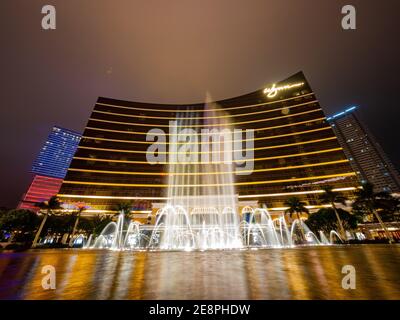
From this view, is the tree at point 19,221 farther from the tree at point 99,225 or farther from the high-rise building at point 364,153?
the high-rise building at point 364,153

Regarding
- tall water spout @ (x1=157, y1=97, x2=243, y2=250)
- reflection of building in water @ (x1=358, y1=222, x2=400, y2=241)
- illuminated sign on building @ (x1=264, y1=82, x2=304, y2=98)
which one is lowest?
reflection of building in water @ (x1=358, y1=222, x2=400, y2=241)

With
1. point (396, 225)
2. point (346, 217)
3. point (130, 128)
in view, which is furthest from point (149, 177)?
point (396, 225)

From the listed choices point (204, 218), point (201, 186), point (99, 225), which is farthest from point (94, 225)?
point (201, 186)

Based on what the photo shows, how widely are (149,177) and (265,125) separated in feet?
163

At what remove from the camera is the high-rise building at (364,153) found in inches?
5655

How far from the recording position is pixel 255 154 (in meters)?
68.8

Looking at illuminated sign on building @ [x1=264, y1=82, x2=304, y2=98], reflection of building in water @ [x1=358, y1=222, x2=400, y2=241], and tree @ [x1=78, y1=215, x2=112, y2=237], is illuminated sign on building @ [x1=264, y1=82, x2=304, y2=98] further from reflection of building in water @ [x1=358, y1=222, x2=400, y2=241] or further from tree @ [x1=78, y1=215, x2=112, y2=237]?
tree @ [x1=78, y1=215, x2=112, y2=237]

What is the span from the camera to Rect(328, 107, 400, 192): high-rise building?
14362 centimetres

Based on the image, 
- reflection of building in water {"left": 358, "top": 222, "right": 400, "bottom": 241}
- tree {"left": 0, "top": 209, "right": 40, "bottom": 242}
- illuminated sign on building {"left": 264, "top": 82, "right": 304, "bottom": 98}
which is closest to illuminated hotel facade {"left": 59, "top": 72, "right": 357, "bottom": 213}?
illuminated sign on building {"left": 264, "top": 82, "right": 304, "bottom": 98}

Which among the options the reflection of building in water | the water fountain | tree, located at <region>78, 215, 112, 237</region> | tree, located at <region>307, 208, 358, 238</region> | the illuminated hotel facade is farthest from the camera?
the illuminated hotel facade

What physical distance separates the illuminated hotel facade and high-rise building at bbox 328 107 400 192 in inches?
4505

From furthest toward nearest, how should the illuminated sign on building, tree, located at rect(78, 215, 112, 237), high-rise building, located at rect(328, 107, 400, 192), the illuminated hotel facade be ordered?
high-rise building, located at rect(328, 107, 400, 192)
the illuminated sign on building
the illuminated hotel facade
tree, located at rect(78, 215, 112, 237)

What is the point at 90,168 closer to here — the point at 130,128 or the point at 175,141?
the point at 130,128
